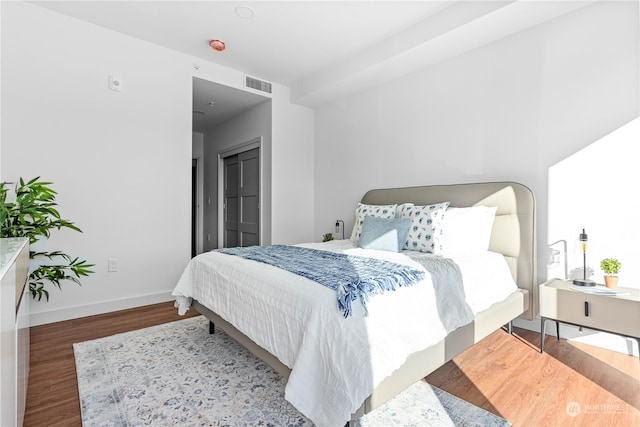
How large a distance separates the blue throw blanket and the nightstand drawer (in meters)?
1.17

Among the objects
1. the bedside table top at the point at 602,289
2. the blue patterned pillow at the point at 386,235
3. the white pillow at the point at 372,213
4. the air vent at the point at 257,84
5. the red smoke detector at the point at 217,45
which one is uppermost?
the red smoke detector at the point at 217,45

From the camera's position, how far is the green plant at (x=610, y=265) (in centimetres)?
213

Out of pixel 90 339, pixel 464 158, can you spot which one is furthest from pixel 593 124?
pixel 90 339

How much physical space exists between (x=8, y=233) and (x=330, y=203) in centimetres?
329

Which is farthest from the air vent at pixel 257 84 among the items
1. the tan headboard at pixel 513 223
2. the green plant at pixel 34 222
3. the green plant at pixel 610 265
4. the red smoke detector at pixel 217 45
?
the green plant at pixel 610 265

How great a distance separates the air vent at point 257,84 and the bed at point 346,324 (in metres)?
2.66

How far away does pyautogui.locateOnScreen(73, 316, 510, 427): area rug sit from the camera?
156cm

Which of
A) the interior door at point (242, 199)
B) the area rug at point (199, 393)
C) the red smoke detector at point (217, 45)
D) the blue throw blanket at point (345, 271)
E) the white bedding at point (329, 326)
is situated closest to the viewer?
the white bedding at point (329, 326)

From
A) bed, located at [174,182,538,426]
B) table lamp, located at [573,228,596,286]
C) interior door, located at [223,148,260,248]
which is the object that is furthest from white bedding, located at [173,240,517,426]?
interior door, located at [223,148,260,248]

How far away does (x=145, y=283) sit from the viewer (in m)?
3.43

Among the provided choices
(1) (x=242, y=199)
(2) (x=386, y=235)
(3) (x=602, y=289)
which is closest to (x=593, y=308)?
(3) (x=602, y=289)

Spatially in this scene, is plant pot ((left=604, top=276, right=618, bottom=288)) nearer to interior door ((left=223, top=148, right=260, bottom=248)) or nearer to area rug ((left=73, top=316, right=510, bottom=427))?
area rug ((left=73, top=316, right=510, bottom=427))

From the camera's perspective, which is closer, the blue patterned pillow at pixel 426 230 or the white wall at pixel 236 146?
the blue patterned pillow at pixel 426 230

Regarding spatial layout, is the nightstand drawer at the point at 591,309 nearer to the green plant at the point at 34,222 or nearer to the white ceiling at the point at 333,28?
the white ceiling at the point at 333,28
